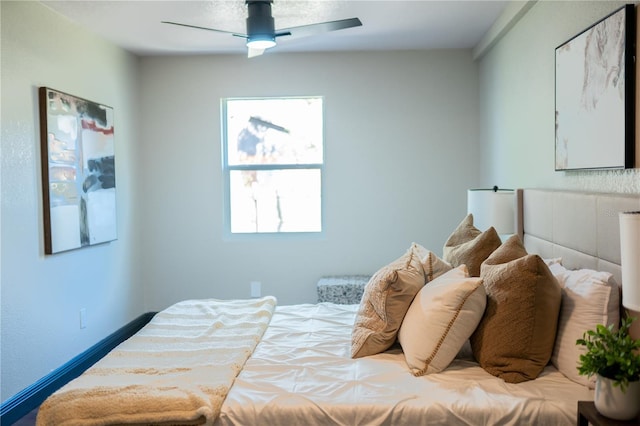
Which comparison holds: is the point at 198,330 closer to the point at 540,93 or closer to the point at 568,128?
the point at 568,128

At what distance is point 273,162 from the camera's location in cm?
523

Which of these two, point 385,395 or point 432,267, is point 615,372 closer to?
point 385,395

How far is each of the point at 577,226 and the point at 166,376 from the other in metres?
1.82

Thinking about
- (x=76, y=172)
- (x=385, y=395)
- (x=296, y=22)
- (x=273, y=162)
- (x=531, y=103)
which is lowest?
(x=385, y=395)

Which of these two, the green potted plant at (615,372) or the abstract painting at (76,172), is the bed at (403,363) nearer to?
the green potted plant at (615,372)

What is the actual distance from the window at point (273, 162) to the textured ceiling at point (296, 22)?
54cm

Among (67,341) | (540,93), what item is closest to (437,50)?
(540,93)

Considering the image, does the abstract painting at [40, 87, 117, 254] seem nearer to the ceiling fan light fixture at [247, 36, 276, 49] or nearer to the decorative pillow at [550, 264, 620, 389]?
the ceiling fan light fixture at [247, 36, 276, 49]

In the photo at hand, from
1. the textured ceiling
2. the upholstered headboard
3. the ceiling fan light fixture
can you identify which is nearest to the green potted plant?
the upholstered headboard

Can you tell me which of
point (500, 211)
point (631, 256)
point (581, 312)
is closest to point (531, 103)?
point (500, 211)

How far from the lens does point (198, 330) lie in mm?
2770

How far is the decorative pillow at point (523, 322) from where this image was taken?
207 cm

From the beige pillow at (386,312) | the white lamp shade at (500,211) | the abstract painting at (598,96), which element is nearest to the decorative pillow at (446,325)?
the beige pillow at (386,312)

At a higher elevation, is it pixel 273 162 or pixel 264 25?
pixel 264 25
